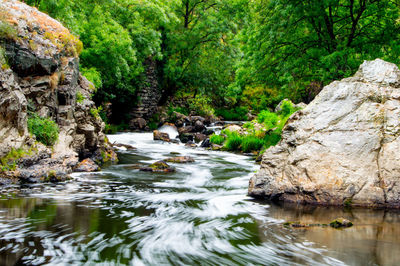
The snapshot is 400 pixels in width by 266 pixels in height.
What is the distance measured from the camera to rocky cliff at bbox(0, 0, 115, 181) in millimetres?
7520

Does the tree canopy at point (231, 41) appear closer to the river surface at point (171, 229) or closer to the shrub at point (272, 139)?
the shrub at point (272, 139)

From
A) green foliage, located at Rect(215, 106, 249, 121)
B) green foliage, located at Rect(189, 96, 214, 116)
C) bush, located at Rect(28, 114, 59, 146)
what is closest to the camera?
bush, located at Rect(28, 114, 59, 146)

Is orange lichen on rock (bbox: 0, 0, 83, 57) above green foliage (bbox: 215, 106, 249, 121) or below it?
above

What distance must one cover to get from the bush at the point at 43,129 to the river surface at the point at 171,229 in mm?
1629

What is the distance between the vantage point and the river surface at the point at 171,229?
12.7 feet

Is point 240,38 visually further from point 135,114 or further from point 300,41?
point 135,114

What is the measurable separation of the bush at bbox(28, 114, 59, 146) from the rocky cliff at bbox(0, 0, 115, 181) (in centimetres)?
16

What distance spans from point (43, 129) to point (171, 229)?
5383 millimetres

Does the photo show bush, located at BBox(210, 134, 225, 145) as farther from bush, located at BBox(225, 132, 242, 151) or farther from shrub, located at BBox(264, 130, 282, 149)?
shrub, located at BBox(264, 130, 282, 149)

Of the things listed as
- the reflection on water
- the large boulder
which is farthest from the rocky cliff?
the reflection on water

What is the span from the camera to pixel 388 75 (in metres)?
7.27

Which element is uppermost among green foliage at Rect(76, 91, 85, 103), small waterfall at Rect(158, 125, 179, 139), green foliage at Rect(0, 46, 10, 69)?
green foliage at Rect(0, 46, 10, 69)

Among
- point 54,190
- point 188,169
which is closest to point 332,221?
point 54,190

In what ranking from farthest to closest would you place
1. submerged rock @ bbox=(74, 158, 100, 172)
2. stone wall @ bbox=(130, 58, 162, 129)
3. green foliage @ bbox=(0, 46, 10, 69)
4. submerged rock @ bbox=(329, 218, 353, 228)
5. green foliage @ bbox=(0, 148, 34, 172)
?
stone wall @ bbox=(130, 58, 162, 129), submerged rock @ bbox=(74, 158, 100, 172), green foliage @ bbox=(0, 46, 10, 69), green foliage @ bbox=(0, 148, 34, 172), submerged rock @ bbox=(329, 218, 353, 228)
